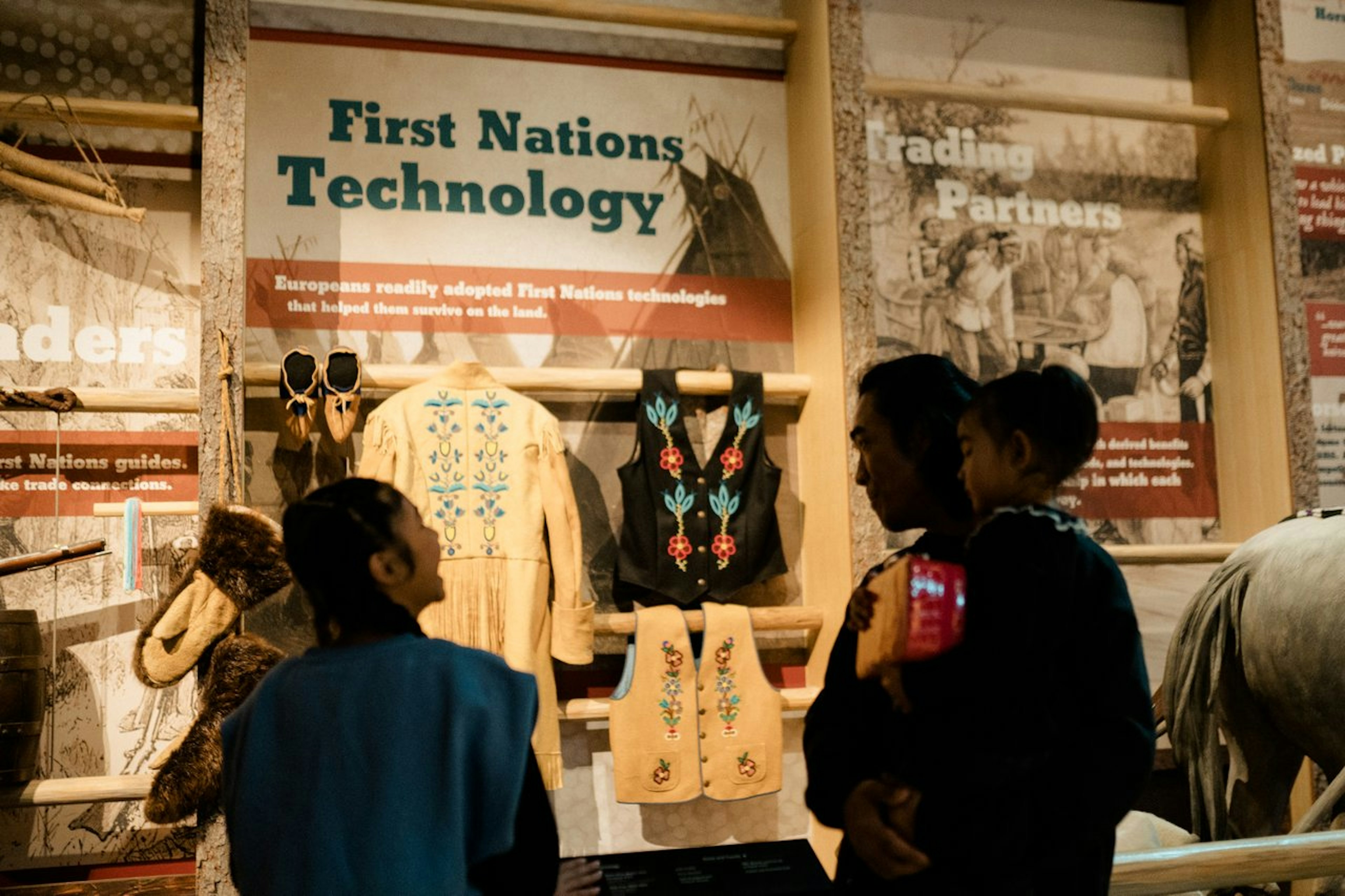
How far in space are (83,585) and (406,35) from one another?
2090 millimetres

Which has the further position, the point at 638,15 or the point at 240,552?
the point at 638,15

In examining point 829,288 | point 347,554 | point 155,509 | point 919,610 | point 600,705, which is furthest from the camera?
point 829,288

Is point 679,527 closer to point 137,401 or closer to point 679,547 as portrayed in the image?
point 679,547

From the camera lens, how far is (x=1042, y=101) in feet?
13.4

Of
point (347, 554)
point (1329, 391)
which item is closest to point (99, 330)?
point (347, 554)

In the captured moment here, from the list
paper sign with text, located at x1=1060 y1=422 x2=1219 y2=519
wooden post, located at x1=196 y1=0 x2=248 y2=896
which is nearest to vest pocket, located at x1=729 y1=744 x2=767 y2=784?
wooden post, located at x1=196 y1=0 x2=248 y2=896

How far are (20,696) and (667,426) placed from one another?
6.52 feet

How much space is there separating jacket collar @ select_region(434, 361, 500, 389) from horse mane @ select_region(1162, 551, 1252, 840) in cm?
213

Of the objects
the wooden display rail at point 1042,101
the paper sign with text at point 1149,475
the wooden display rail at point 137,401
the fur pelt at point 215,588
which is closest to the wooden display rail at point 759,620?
the fur pelt at point 215,588

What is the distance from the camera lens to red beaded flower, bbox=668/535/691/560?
3.68 meters

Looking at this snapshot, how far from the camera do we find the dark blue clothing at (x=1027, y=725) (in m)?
1.19

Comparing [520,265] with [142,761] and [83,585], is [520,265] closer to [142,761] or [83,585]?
[83,585]

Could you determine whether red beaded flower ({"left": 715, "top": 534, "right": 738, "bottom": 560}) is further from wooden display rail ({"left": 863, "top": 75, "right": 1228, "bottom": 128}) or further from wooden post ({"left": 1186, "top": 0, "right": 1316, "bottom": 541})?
wooden post ({"left": 1186, "top": 0, "right": 1316, "bottom": 541})

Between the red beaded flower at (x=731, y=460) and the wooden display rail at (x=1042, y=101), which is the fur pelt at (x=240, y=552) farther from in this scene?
the wooden display rail at (x=1042, y=101)
